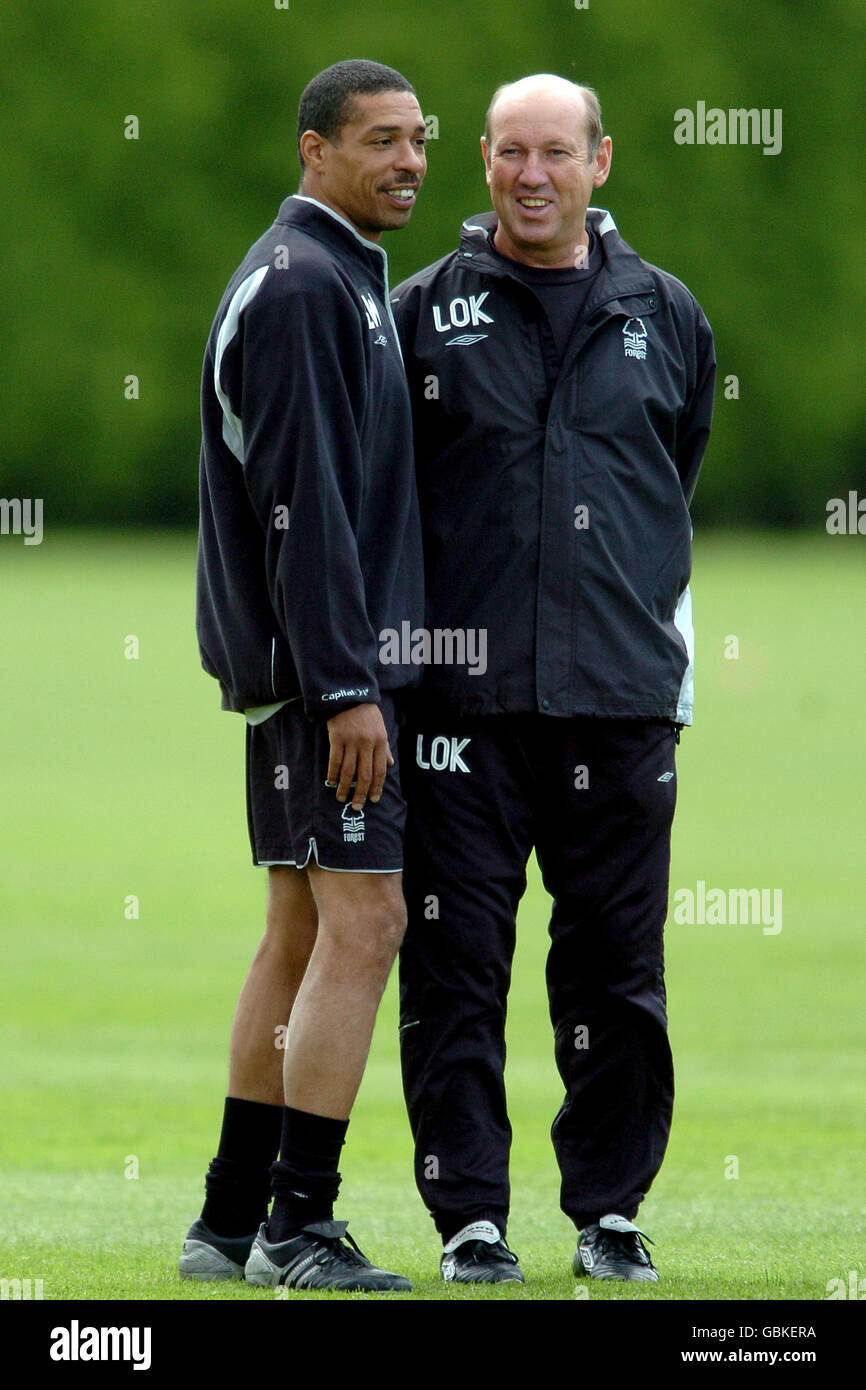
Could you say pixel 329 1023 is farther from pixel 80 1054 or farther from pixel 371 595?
pixel 80 1054

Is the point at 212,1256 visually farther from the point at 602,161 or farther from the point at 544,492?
the point at 602,161

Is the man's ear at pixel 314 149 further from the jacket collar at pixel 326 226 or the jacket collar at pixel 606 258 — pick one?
the jacket collar at pixel 606 258

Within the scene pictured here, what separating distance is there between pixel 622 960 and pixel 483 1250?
0.60 m

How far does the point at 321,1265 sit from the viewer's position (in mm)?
3730

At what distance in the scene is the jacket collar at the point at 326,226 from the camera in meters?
3.94

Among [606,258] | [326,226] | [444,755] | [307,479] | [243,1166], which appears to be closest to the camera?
[307,479]

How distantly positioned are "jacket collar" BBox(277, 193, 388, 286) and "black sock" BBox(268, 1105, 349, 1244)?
153 cm

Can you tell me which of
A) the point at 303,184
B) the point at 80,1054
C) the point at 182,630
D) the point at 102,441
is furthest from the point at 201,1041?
the point at 102,441

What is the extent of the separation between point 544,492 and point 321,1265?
147 centimetres

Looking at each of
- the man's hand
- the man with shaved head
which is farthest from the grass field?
the man's hand

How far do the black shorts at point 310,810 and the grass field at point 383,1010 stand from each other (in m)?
0.75

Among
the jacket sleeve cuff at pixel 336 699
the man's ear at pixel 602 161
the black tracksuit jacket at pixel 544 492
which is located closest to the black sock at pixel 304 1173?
the jacket sleeve cuff at pixel 336 699

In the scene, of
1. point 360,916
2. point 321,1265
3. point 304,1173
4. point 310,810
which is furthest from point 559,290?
point 321,1265

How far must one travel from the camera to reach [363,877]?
3812mm
